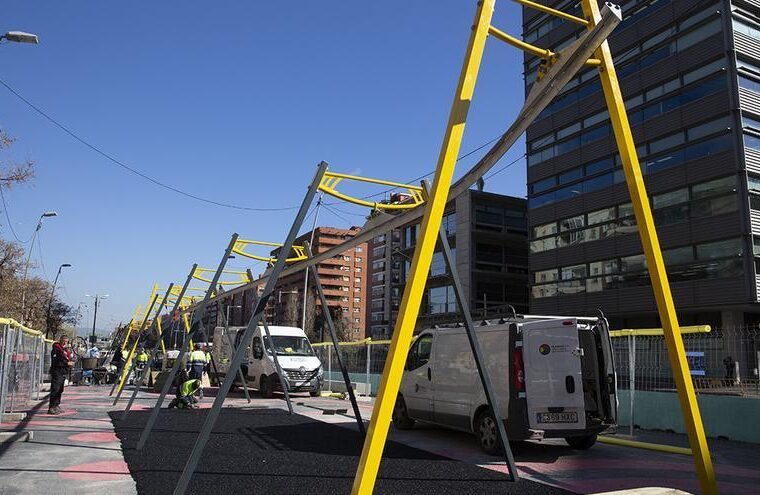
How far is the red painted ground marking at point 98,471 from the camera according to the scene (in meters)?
6.80

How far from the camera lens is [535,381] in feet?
27.8

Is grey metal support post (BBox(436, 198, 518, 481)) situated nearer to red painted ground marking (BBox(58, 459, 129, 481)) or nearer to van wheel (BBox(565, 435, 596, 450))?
van wheel (BBox(565, 435, 596, 450))

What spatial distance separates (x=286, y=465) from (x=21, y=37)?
13.0 meters

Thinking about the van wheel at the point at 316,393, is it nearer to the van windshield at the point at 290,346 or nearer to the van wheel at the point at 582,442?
the van windshield at the point at 290,346

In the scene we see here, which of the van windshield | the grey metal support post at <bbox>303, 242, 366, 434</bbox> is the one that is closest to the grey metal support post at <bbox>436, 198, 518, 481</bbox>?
the grey metal support post at <bbox>303, 242, 366, 434</bbox>

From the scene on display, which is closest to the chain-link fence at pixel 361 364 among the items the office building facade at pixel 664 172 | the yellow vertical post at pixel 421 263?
the yellow vertical post at pixel 421 263

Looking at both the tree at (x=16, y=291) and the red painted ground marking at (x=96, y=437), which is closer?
the red painted ground marking at (x=96, y=437)

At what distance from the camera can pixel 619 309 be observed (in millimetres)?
41656

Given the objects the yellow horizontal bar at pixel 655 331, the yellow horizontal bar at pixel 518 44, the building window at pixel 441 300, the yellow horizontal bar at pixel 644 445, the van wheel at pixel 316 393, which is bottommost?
the van wheel at pixel 316 393

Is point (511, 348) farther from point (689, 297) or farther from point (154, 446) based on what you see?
point (689, 297)

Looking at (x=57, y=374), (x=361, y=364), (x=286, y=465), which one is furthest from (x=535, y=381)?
(x=361, y=364)

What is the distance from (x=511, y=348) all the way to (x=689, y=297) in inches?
1309

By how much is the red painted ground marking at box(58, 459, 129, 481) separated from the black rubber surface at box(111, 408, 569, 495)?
0.16m

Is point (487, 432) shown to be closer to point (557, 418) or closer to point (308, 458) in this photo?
point (557, 418)
